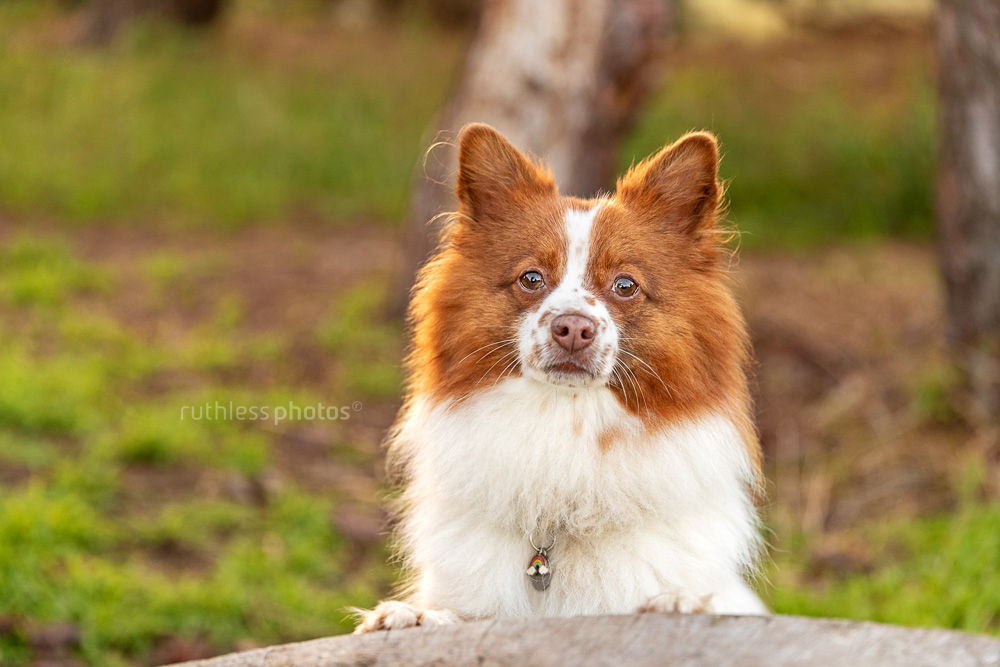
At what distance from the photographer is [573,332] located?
8.47 feet

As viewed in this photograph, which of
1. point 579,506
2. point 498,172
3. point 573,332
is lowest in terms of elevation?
point 579,506

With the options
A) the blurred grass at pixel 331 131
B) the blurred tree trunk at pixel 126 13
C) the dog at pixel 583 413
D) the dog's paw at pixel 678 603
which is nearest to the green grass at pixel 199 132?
the blurred grass at pixel 331 131

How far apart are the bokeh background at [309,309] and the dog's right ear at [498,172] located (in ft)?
1.16

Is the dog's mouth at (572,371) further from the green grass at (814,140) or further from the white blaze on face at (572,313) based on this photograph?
the green grass at (814,140)

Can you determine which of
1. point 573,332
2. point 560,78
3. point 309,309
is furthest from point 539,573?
point 309,309

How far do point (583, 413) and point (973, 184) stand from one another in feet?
11.9

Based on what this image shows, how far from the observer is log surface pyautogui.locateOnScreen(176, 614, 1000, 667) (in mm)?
2002

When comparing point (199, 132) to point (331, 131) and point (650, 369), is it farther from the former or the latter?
point (650, 369)

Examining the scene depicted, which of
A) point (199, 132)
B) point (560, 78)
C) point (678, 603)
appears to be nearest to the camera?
point (678, 603)

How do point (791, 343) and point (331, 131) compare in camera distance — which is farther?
point (331, 131)

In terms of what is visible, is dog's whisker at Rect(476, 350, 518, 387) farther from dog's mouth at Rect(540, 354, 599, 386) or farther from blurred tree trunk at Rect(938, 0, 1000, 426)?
blurred tree trunk at Rect(938, 0, 1000, 426)

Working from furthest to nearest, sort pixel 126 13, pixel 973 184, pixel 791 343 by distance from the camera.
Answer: pixel 126 13 < pixel 791 343 < pixel 973 184

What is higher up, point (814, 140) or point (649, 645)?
point (814, 140)

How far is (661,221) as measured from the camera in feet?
9.62
